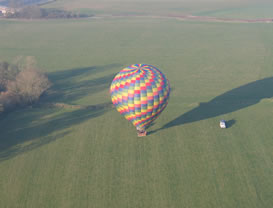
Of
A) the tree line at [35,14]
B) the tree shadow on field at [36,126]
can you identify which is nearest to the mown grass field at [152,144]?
the tree shadow on field at [36,126]

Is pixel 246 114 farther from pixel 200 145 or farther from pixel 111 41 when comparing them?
pixel 111 41

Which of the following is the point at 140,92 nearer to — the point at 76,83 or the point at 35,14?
the point at 76,83

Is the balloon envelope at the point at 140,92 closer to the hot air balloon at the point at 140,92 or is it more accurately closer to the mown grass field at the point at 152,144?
the hot air balloon at the point at 140,92

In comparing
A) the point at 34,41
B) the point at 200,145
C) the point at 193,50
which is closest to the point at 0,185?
the point at 200,145

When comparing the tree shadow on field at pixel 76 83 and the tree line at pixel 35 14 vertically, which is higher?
the tree line at pixel 35 14

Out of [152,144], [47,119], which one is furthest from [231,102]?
[47,119]

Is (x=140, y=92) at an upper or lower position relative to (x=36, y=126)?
upper
